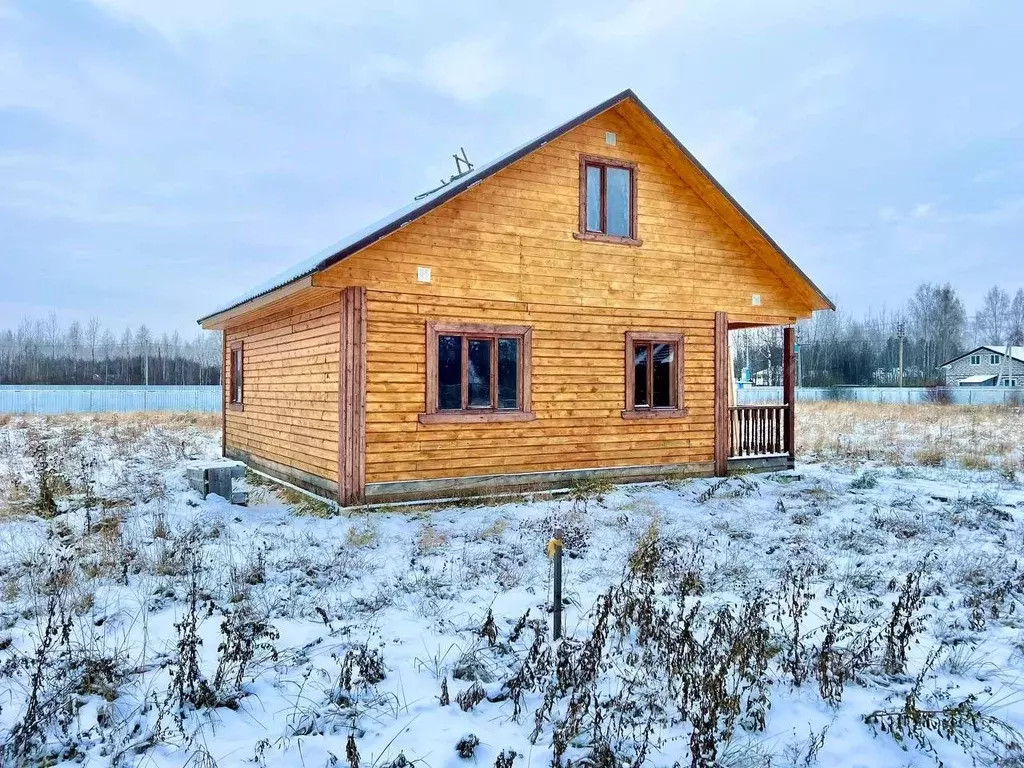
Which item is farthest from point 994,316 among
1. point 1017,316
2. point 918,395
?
point 918,395

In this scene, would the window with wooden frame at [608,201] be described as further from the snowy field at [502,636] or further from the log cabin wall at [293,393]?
the snowy field at [502,636]

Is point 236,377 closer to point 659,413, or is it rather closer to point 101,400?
point 659,413

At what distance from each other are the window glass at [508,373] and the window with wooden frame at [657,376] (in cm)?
236

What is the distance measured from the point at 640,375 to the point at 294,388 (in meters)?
6.38

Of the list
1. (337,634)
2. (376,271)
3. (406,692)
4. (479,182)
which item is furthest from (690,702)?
(479,182)

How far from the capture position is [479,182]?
10.9m

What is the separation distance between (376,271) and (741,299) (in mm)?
7484

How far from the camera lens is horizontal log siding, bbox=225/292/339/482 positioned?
1082 centimetres

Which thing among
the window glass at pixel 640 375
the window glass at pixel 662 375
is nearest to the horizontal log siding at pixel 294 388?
the window glass at pixel 640 375

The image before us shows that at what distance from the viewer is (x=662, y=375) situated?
13133 millimetres

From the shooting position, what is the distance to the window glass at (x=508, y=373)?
11.5 meters

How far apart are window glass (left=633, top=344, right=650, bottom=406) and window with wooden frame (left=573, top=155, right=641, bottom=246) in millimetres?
1968

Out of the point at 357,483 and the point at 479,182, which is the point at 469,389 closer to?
the point at 357,483

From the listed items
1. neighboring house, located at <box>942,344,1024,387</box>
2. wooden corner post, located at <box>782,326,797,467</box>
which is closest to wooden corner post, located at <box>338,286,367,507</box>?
wooden corner post, located at <box>782,326,797,467</box>
